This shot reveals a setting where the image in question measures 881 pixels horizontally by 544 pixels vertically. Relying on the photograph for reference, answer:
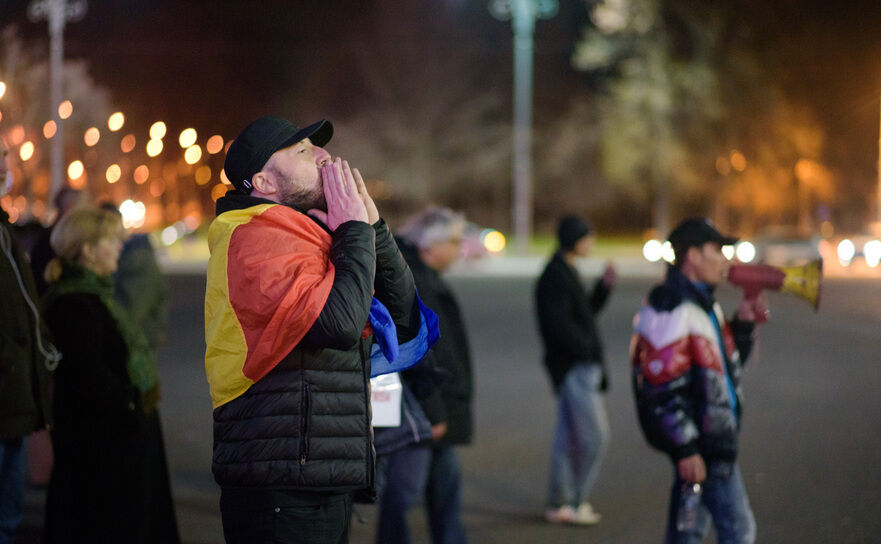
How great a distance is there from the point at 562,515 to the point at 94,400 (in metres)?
2.90

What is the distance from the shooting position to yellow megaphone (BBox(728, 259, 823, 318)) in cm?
418

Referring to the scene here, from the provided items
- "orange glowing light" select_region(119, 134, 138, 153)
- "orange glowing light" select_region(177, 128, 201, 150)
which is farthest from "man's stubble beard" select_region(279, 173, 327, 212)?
"orange glowing light" select_region(119, 134, 138, 153)

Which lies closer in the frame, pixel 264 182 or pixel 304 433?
pixel 304 433

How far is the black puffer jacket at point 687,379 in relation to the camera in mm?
4023

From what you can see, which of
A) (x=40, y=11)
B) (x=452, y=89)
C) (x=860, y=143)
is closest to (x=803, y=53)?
(x=860, y=143)

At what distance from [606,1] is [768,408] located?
114 feet

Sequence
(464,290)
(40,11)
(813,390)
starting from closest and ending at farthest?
(813,390), (40,11), (464,290)

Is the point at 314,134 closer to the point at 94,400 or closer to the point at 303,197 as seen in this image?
the point at 303,197

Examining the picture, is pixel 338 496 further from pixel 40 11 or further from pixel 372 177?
pixel 372 177

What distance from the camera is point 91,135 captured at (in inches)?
1641

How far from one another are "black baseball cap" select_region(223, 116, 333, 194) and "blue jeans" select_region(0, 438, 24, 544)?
2.08m

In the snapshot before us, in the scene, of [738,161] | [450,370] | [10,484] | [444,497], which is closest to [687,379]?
[450,370]

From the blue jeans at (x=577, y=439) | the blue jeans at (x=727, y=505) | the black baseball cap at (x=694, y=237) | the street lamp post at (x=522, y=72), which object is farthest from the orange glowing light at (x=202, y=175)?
the blue jeans at (x=727, y=505)

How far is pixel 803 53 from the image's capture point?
125 feet
